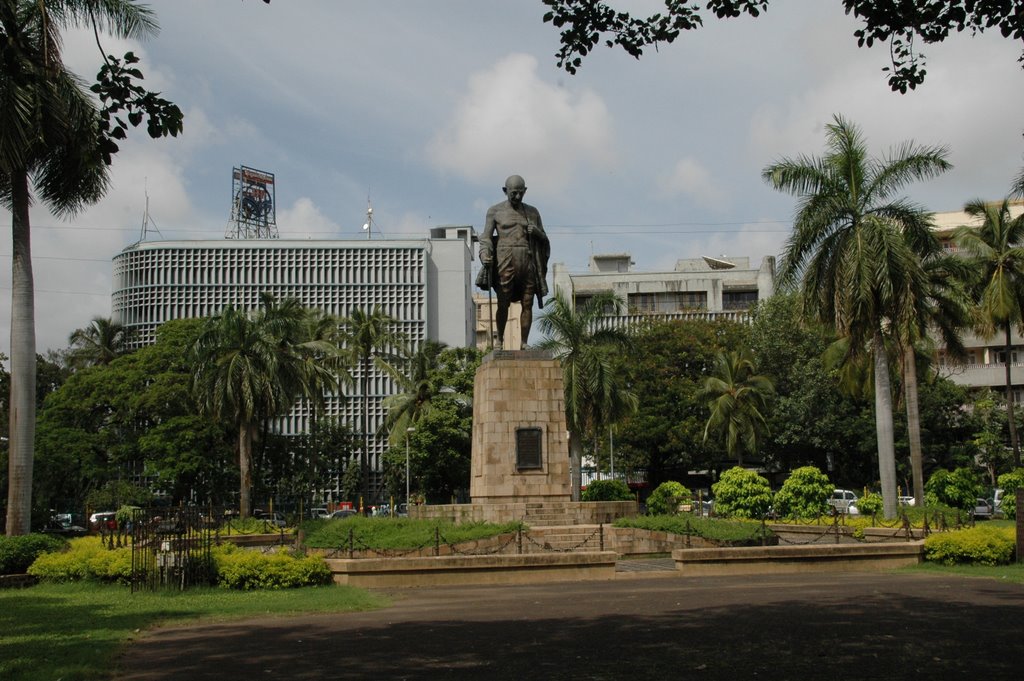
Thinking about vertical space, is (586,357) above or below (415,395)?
above

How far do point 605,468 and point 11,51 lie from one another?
60125 millimetres

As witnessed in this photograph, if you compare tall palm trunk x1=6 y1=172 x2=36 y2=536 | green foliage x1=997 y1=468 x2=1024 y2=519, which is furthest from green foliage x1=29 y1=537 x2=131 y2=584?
green foliage x1=997 y1=468 x2=1024 y2=519

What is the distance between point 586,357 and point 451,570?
25333mm

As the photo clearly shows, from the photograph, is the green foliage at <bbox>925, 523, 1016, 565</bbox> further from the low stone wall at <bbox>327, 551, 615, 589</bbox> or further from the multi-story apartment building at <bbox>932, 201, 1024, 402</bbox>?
the multi-story apartment building at <bbox>932, 201, 1024, 402</bbox>

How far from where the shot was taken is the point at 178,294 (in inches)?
3337

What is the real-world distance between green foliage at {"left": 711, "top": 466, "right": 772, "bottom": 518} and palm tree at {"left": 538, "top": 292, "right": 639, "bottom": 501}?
10733mm

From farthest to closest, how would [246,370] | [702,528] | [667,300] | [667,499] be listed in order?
[667,300] → [246,370] → [667,499] → [702,528]

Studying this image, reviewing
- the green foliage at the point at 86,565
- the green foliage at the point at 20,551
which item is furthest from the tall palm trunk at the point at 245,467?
the green foliage at the point at 86,565

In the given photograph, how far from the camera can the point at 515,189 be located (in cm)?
2397

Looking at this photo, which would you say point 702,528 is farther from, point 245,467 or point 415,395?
point 415,395

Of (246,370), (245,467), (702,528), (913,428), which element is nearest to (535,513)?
(702,528)

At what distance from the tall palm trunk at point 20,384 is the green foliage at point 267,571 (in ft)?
23.5

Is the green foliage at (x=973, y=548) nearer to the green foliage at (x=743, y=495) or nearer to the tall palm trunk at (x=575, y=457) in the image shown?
the green foliage at (x=743, y=495)

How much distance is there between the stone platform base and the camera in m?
22.3
